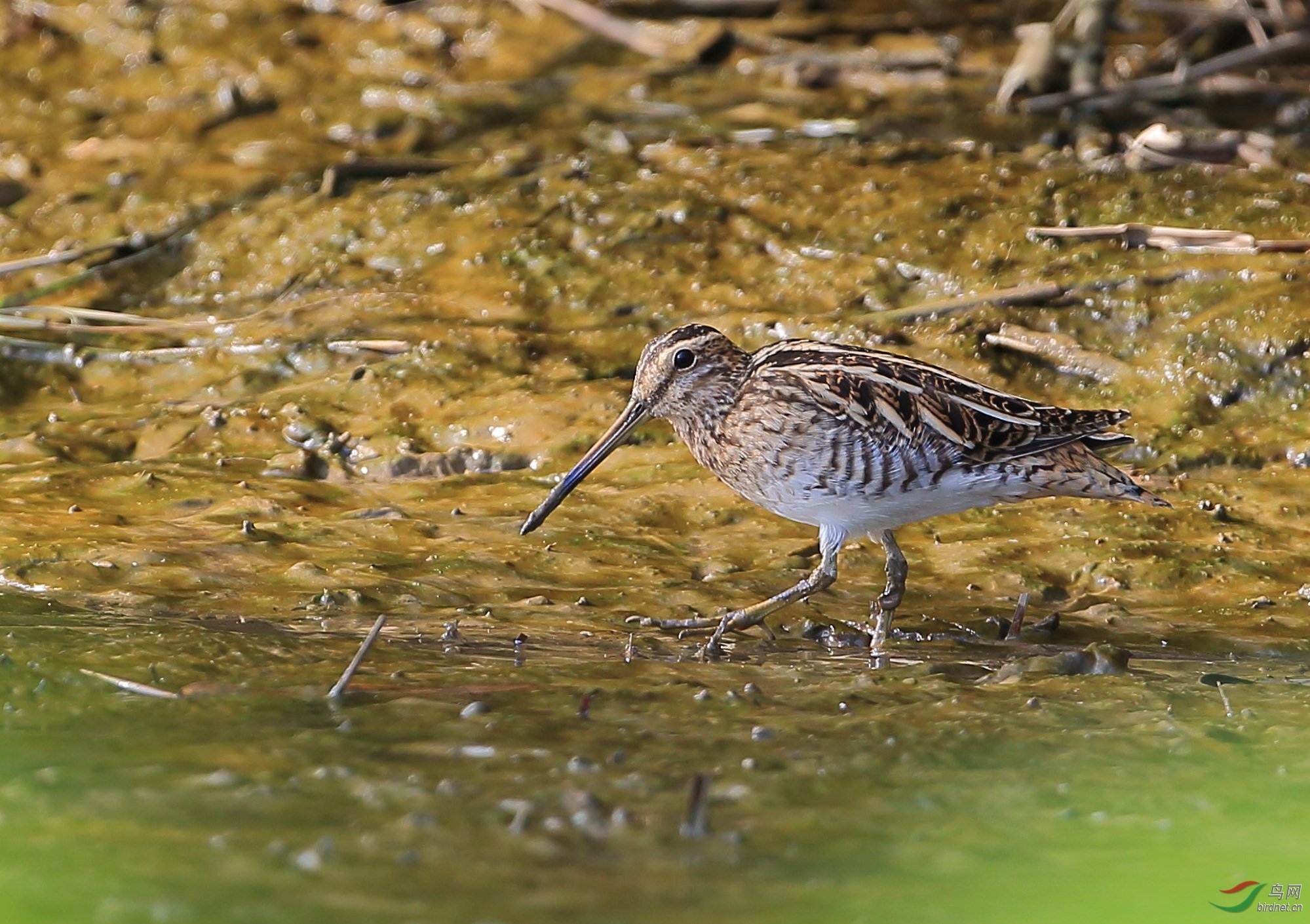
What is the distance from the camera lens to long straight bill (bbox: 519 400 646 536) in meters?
5.22

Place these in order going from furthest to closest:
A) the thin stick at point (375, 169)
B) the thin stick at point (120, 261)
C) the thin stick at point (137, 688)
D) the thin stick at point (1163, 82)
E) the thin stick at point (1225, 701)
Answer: the thin stick at point (1163, 82), the thin stick at point (375, 169), the thin stick at point (120, 261), the thin stick at point (1225, 701), the thin stick at point (137, 688)

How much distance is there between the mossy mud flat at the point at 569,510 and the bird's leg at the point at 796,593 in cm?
8

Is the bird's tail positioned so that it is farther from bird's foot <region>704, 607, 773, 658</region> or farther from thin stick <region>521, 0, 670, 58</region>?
thin stick <region>521, 0, 670, 58</region>

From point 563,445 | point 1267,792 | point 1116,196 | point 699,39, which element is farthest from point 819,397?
point 699,39

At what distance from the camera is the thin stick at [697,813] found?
303cm

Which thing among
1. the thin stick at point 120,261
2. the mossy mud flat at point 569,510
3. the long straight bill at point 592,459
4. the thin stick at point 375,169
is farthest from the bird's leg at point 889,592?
the thin stick at point 120,261

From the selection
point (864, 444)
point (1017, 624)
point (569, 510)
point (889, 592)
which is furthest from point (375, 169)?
point (1017, 624)

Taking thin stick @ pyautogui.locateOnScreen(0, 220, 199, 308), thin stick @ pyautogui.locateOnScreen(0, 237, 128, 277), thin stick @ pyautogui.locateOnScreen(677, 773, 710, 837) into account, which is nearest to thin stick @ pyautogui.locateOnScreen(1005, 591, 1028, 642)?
thin stick @ pyautogui.locateOnScreen(677, 773, 710, 837)

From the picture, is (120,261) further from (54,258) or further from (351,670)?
(351,670)

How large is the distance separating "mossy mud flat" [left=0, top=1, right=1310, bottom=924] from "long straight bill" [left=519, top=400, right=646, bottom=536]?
0.19 metres

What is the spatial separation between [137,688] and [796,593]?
2034 millimetres

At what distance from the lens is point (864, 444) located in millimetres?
4914

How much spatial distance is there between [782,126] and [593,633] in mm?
4494

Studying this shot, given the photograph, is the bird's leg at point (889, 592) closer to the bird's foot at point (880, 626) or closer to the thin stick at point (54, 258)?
the bird's foot at point (880, 626)
